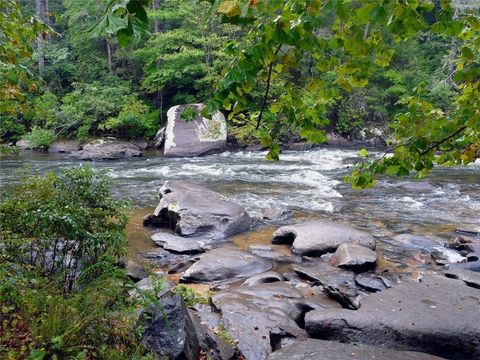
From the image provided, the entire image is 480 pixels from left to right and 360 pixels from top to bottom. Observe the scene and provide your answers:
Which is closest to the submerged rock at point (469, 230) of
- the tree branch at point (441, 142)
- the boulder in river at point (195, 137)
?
the tree branch at point (441, 142)

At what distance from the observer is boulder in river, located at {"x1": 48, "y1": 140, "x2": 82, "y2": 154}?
763 inches

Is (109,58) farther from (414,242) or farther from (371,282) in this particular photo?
(371,282)

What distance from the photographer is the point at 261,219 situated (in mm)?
9133

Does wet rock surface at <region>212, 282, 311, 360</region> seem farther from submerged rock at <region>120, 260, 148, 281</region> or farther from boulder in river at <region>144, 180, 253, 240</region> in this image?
boulder in river at <region>144, 180, 253, 240</region>

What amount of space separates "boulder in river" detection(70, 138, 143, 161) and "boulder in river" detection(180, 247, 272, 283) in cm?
1207

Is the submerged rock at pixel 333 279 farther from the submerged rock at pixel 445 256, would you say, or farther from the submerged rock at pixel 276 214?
the submerged rock at pixel 276 214

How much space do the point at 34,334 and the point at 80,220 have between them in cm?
113

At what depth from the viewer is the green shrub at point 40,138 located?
1859 centimetres

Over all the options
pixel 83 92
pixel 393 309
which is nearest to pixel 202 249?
pixel 393 309

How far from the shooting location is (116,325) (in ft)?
9.89

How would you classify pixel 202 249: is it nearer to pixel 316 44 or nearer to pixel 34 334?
pixel 34 334

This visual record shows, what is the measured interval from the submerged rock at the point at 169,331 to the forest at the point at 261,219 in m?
0.01

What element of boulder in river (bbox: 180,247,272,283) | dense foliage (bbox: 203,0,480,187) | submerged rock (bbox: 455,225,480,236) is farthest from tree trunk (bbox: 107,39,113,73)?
dense foliage (bbox: 203,0,480,187)

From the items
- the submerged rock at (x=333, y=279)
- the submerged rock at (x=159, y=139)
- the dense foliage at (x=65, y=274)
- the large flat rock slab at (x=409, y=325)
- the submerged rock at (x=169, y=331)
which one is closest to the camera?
the dense foliage at (x=65, y=274)
